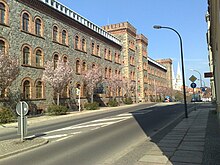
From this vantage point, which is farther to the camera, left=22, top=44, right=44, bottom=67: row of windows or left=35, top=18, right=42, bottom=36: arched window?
left=35, top=18, right=42, bottom=36: arched window

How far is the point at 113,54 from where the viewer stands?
5316 centimetres

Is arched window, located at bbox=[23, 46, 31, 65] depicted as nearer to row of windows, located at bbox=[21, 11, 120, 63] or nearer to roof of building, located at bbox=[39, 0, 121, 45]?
row of windows, located at bbox=[21, 11, 120, 63]

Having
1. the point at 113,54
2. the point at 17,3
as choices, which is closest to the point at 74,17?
the point at 17,3

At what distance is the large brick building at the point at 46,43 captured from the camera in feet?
87.5

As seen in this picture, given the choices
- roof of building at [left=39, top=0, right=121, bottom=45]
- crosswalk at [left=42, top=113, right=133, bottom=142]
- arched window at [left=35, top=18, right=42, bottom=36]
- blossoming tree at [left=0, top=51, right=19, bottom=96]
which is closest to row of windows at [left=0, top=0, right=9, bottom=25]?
arched window at [left=35, top=18, right=42, bottom=36]

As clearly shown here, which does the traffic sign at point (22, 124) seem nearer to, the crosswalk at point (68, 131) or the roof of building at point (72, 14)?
the crosswalk at point (68, 131)

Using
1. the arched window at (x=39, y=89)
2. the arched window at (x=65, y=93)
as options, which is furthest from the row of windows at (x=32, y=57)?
the arched window at (x=65, y=93)

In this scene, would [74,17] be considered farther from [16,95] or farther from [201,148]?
[201,148]

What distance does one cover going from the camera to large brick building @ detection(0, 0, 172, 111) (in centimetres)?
2666

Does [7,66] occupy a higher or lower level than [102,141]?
higher

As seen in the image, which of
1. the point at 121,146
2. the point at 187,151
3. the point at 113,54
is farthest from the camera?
the point at 113,54

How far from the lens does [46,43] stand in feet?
104

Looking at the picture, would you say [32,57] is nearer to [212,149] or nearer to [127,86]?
[212,149]

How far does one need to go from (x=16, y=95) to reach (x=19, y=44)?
5.67 m
